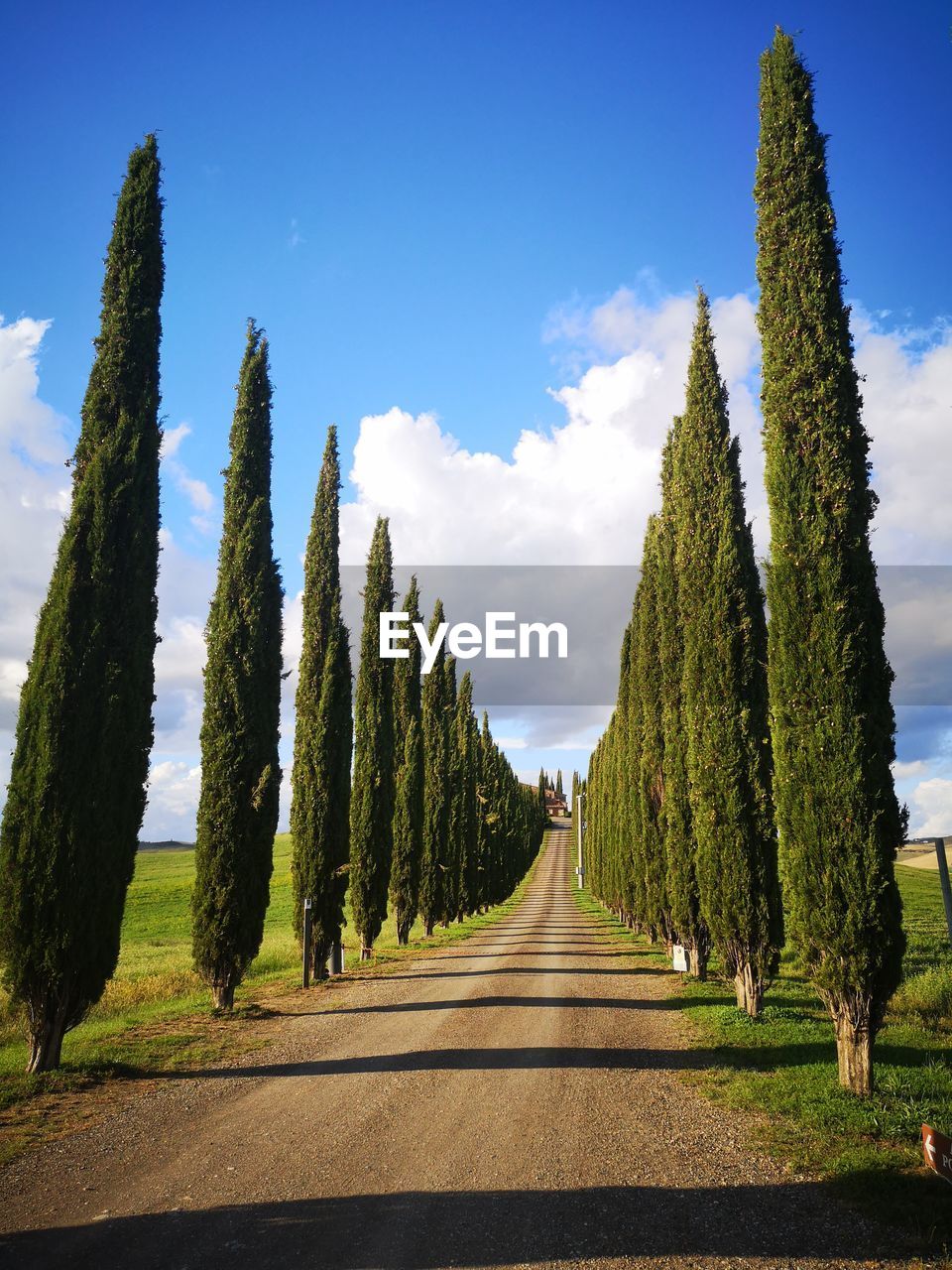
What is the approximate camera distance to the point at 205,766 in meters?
13.5

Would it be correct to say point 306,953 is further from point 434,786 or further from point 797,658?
point 434,786

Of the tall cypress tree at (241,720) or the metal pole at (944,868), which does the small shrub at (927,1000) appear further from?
the tall cypress tree at (241,720)

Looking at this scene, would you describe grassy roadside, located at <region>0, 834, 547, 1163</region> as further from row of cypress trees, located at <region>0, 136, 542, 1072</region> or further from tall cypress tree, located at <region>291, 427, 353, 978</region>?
tall cypress tree, located at <region>291, 427, 353, 978</region>

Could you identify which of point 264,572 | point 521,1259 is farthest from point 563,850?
point 521,1259

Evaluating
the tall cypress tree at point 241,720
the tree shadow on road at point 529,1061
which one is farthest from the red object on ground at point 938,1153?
the tall cypress tree at point 241,720

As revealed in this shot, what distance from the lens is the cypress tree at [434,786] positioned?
3061cm

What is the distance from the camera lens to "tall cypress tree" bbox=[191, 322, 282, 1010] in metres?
12.9

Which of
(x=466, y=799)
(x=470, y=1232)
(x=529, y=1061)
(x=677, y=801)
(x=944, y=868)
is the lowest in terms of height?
(x=529, y=1061)

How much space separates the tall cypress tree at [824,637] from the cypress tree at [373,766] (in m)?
15.9

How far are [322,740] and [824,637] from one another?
12.8 m

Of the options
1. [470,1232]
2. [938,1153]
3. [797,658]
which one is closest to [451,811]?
[797,658]

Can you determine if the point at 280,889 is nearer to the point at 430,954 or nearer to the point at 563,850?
the point at 430,954

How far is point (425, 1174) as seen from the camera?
→ 18.4 feet

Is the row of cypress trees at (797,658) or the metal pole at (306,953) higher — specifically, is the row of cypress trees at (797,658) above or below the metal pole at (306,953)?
above
